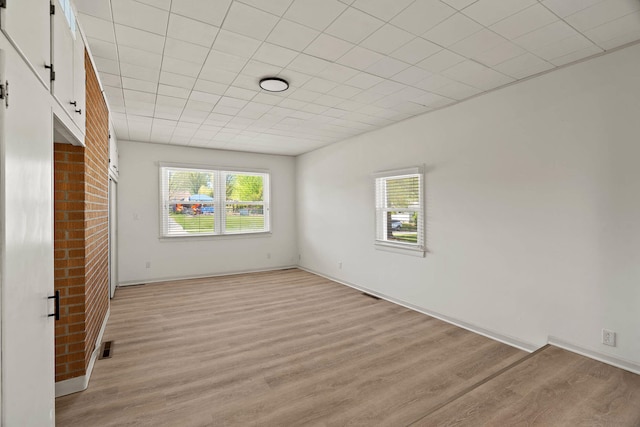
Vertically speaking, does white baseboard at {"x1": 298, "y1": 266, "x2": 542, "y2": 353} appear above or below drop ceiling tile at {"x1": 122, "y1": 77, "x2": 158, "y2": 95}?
below

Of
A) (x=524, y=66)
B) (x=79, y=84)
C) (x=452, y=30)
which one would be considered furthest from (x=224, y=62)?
(x=524, y=66)

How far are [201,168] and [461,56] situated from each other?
17.1ft

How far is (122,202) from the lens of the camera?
5578mm

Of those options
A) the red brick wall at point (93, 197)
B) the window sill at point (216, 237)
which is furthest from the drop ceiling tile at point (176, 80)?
the window sill at point (216, 237)

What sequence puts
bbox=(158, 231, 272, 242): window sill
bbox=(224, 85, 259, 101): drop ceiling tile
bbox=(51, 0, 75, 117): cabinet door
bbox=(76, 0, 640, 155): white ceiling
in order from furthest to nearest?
1. bbox=(158, 231, 272, 242): window sill
2. bbox=(224, 85, 259, 101): drop ceiling tile
3. bbox=(76, 0, 640, 155): white ceiling
4. bbox=(51, 0, 75, 117): cabinet door

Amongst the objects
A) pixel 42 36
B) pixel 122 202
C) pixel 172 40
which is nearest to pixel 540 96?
pixel 172 40

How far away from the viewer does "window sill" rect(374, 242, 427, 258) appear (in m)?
4.14

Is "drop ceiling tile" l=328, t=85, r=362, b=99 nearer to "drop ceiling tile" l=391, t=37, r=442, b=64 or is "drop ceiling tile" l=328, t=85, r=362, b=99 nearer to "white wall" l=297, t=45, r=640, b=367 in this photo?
"drop ceiling tile" l=391, t=37, r=442, b=64

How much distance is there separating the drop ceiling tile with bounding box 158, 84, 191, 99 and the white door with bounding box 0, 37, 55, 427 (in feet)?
6.31

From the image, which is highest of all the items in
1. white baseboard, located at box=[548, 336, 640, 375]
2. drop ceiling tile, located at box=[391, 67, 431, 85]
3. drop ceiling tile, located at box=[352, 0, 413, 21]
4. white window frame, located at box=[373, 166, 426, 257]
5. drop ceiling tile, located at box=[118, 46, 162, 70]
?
drop ceiling tile, located at box=[352, 0, 413, 21]

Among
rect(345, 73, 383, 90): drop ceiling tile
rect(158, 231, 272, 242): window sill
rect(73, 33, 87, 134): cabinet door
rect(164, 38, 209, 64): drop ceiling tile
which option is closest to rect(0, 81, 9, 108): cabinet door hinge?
rect(73, 33, 87, 134): cabinet door

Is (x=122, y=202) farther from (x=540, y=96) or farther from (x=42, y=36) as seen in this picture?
(x=540, y=96)

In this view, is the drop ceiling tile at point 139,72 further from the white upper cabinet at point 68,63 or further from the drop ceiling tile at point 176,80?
the white upper cabinet at point 68,63

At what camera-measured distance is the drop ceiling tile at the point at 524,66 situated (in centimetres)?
266
